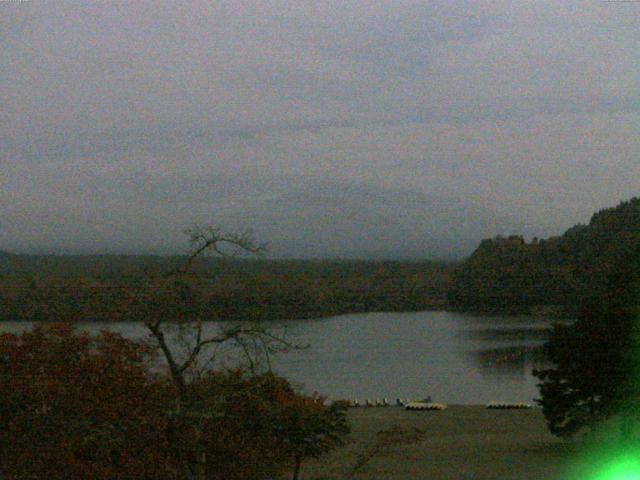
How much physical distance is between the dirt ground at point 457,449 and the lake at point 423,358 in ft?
3.48

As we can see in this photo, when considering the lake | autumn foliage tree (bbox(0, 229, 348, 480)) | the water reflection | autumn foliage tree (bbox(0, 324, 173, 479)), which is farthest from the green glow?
the water reflection

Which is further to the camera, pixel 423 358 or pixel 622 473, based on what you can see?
pixel 423 358

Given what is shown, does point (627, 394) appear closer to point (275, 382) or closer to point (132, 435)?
point (275, 382)

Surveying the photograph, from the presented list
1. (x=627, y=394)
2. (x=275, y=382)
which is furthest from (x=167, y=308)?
(x=627, y=394)

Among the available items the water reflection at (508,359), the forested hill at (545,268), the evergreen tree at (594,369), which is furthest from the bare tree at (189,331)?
the forested hill at (545,268)

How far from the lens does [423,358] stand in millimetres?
19328

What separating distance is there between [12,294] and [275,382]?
877 centimetres

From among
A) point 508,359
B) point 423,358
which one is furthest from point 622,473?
point 508,359

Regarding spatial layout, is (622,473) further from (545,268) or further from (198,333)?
(545,268)

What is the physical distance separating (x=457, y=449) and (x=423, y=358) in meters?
10.0

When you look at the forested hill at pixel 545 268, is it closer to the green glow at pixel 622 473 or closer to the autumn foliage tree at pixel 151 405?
the green glow at pixel 622 473

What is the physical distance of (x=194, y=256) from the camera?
5.77 m

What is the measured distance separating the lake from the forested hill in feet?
2.39

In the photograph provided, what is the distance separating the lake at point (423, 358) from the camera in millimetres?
15273
